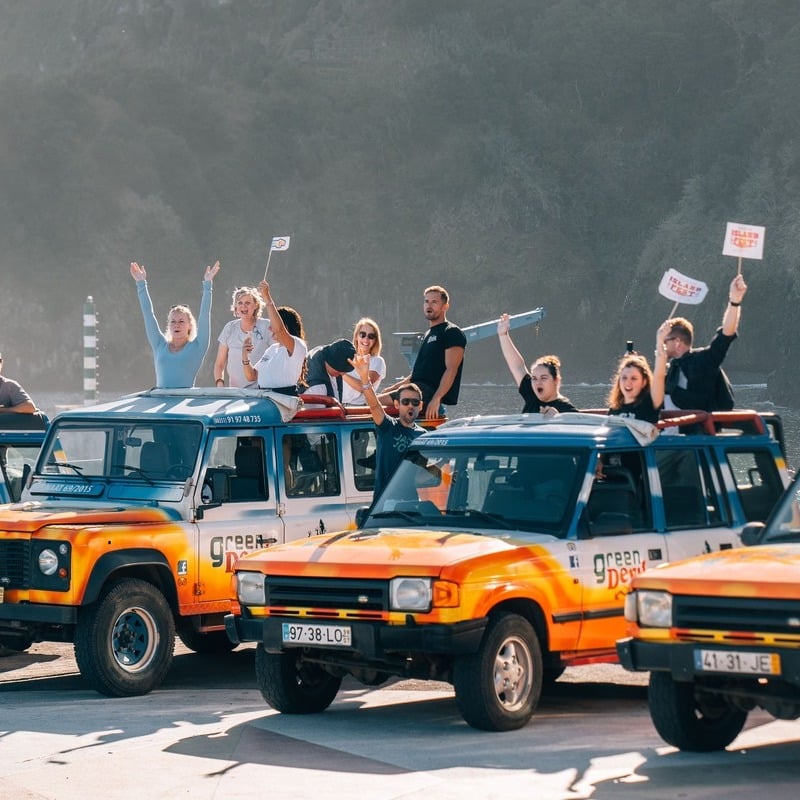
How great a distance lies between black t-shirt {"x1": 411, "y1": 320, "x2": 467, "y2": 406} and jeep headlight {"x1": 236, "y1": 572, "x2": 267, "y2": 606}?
4.20 m

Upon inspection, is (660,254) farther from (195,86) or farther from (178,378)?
(178,378)

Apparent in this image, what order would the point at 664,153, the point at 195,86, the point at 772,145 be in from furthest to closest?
the point at 195,86 → the point at 664,153 → the point at 772,145

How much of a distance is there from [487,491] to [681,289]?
385 centimetres

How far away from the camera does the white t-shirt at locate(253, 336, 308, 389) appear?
43.2 feet

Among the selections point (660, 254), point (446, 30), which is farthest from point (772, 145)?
point (446, 30)

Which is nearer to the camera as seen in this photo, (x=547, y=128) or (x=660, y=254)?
(x=660, y=254)

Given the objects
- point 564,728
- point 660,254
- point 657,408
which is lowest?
point 564,728

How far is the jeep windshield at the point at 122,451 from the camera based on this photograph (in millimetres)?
11859

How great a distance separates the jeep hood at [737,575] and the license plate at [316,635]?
1.72 metres

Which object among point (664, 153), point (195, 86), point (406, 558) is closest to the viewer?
point (406, 558)

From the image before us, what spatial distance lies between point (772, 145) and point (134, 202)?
142 ft

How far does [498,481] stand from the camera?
402 inches

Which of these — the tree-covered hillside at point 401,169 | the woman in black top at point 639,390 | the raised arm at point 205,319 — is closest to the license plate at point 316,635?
the woman in black top at point 639,390

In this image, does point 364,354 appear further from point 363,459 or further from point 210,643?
point 210,643
